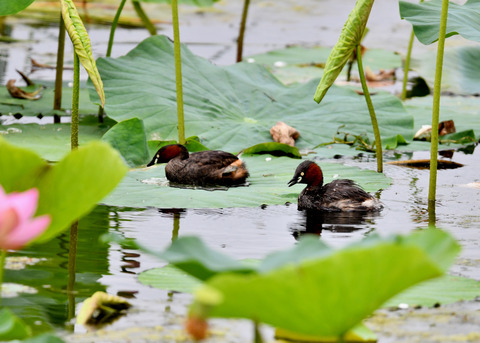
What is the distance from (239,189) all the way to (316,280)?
9.23 feet

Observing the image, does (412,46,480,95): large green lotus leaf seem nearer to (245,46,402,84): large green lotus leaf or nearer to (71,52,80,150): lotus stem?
(245,46,402,84): large green lotus leaf

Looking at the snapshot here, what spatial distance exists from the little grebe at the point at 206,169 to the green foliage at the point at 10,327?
2690 millimetres

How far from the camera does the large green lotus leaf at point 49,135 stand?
4.90 m

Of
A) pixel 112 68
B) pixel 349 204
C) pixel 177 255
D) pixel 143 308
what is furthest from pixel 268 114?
pixel 177 255

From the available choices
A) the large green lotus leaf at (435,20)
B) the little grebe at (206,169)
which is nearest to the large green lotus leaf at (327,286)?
the little grebe at (206,169)

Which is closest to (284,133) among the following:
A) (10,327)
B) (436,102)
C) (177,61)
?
(177,61)

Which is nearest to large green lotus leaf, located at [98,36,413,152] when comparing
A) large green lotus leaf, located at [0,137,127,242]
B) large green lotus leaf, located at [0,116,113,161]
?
large green lotus leaf, located at [0,116,113,161]

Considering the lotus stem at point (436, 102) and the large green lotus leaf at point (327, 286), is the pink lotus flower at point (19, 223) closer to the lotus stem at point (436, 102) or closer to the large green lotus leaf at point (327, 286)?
the large green lotus leaf at point (327, 286)

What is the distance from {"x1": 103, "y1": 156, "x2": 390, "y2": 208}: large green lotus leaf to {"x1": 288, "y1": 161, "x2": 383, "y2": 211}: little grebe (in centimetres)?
11

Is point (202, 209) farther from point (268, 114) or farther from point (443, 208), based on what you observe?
point (268, 114)

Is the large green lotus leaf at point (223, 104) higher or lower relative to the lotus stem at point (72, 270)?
higher

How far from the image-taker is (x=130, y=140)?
4742mm

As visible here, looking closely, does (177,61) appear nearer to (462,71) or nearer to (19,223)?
(19,223)

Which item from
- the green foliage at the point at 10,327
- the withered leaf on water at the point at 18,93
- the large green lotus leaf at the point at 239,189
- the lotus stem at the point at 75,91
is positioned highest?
the lotus stem at the point at 75,91
